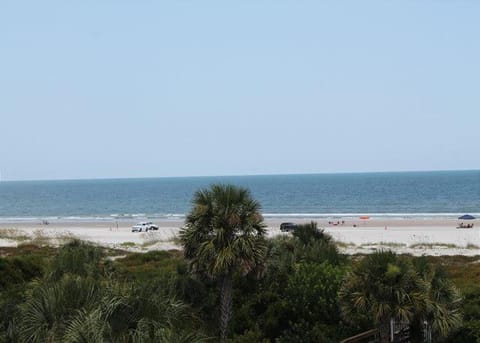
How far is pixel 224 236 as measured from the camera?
613 inches

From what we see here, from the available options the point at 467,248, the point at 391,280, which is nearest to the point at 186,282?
the point at 391,280

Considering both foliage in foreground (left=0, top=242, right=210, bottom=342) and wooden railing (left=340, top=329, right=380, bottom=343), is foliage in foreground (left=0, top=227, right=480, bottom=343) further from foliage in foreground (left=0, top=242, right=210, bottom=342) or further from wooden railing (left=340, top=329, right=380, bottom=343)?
wooden railing (left=340, top=329, right=380, bottom=343)

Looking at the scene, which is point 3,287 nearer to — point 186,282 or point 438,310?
point 186,282

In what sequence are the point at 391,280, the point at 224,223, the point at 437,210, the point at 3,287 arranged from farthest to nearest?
the point at 437,210, the point at 3,287, the point at 224,223, the point at 391,280

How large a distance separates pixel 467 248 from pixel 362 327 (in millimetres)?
30519

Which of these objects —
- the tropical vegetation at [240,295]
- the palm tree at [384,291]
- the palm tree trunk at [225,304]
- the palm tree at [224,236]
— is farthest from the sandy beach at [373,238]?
the palm tree at [384,291]

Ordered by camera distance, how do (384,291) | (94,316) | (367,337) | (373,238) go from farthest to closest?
(373,238) → (367,337) → (384,291) → (94,316)

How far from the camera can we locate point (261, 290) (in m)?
17.8

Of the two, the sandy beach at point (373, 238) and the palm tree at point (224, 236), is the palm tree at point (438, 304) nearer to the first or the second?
the palm tree at point (224, 236)

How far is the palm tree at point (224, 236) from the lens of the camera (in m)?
15.2

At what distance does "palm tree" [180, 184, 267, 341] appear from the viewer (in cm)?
1517

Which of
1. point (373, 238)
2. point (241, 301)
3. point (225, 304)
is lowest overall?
point (373, 238)

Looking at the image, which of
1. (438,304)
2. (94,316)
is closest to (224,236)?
(438,304)

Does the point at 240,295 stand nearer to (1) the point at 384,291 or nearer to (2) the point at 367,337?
(2) the point at 367,337
